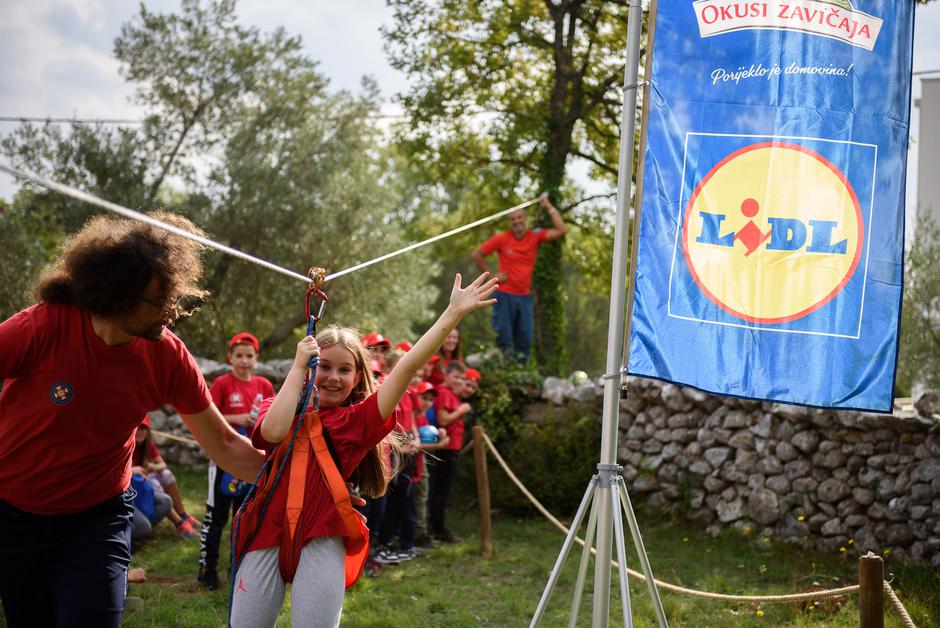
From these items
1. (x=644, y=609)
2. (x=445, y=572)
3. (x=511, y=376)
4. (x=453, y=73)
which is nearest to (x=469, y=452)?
(x=511, y=376)

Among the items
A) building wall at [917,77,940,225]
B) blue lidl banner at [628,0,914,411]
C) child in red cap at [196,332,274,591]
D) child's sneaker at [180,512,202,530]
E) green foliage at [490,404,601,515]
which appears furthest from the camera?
building wall at [917,77,940,225]

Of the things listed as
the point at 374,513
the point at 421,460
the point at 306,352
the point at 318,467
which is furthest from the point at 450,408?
the point at 306,352

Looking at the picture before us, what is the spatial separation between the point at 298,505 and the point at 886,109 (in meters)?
2.95

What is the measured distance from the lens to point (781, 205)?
11.9 feet

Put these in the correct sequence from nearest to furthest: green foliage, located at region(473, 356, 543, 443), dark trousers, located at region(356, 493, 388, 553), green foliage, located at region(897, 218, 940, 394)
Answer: dark trousers, located at region(356, 493, 388, 553)
green foliage, located at region(897, 218, 940, 394)
green foliage, located at region(473, 356, 543, 443)

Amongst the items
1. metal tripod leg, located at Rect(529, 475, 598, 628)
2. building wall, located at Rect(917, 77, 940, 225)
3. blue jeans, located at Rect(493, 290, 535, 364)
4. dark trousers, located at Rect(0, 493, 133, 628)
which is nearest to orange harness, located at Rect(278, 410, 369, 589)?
dark trousers, located at Rect(0, 493, 133, 628)

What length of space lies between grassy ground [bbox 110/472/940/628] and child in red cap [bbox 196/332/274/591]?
259mm

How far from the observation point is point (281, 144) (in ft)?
51.4

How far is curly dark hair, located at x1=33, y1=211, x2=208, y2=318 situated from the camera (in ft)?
8.13

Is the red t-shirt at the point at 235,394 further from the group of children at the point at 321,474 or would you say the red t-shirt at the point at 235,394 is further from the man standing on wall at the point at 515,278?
the man standing on wall at the point at 515,278

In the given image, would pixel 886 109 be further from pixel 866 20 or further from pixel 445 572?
pixel 445 572

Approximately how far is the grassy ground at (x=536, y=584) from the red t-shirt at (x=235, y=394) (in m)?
1.20

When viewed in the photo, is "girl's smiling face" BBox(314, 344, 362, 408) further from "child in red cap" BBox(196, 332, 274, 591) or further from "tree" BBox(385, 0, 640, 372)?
"tree" BBox(385, 0, 640, 372)

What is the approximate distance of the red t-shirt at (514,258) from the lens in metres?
10.0
